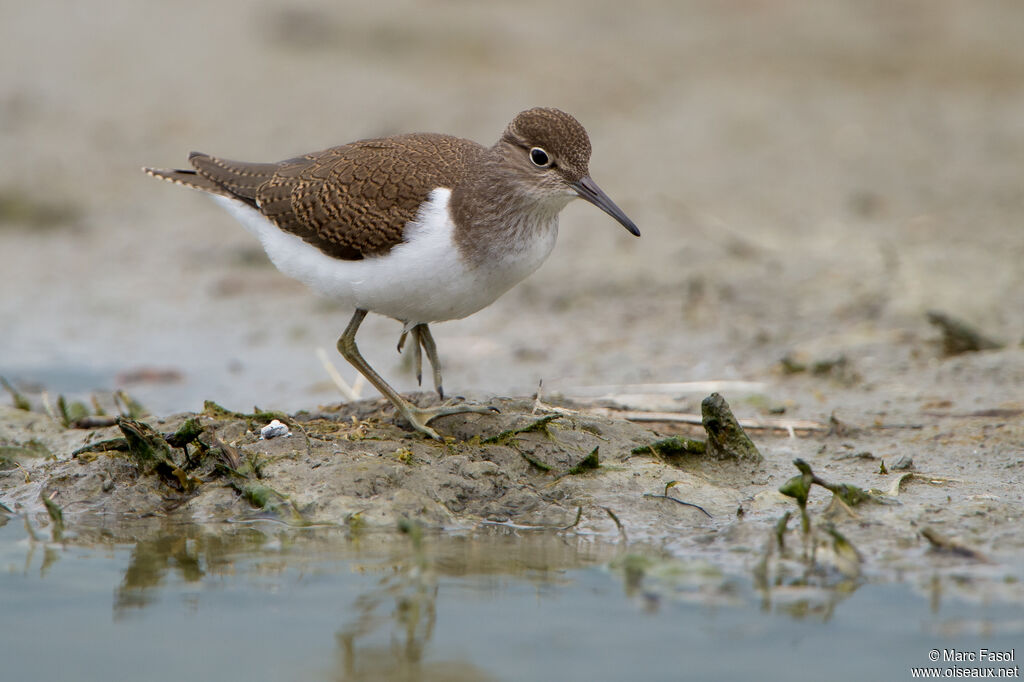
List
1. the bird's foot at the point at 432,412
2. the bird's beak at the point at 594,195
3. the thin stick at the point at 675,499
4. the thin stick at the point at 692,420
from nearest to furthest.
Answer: the thin stick at the point at 675,499
the bird's foot at the point at 432,412
the bird's beak at the point at 594,195
the thin stick at the point at 692,420

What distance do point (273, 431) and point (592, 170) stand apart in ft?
22.2

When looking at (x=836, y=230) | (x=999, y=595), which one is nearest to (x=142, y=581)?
(x=999, y=595)

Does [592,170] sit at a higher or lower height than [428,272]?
higher

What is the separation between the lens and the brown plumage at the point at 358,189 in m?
5.60

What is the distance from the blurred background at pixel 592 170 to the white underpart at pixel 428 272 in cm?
208

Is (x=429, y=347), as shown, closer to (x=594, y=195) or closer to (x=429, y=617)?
(x=594, y=195)

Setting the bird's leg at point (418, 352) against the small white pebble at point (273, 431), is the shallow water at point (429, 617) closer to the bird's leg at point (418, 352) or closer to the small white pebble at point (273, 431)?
the small white pebble at point (273, 431)

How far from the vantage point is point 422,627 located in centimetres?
418

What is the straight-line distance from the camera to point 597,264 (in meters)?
9.96

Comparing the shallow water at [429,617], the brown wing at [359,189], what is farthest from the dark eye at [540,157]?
the shallow water at [429,617]

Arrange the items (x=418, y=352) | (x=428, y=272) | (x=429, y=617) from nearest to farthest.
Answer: (x=429, y=617) < (x=428, y=272) < (x=418, y=352)

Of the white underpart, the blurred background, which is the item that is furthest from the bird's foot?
the blurred background

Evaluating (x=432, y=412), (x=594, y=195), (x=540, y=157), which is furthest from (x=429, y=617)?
(x=540, y=157)

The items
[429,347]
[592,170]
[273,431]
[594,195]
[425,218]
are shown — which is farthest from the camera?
[592,170]
